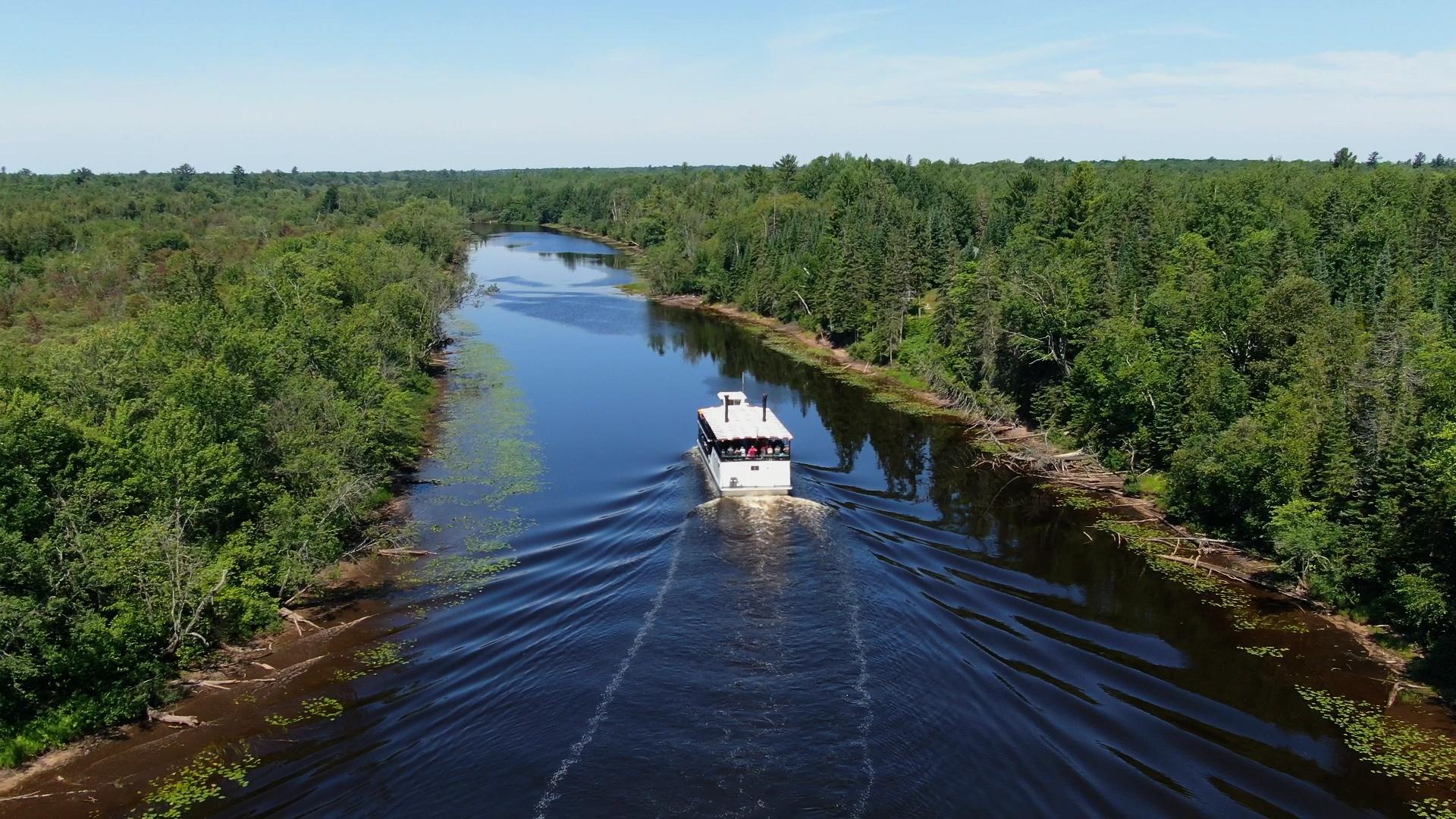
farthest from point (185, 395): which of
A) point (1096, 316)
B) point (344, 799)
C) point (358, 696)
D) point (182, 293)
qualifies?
point (1096, 316)

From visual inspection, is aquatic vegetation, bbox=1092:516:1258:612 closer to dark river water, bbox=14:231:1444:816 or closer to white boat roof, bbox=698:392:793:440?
dark river water, bbox=14:231:1444:816

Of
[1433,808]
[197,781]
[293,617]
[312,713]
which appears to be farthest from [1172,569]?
[197,781]

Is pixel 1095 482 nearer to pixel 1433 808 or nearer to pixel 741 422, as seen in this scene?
pixel 741 422

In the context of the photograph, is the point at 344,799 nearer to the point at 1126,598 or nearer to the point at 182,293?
the point at 1126,598

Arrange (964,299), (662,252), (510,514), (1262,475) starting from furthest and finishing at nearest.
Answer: (662,252) → (964,299) → (510,514) → (1262,475)

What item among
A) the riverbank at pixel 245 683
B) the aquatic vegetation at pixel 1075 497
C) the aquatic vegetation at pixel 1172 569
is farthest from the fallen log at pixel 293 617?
the aquatic vegetation at pixel 1075 497

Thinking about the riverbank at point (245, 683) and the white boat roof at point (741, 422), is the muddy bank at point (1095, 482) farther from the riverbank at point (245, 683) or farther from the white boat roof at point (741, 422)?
the riverbank at point (245, 683)
